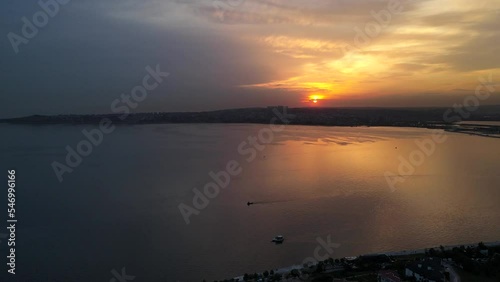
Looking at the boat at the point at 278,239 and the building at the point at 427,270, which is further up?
the building at the point at 427,270

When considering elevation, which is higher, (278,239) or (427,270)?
(427,270)

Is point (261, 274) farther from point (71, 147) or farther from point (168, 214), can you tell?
point (71, 147)

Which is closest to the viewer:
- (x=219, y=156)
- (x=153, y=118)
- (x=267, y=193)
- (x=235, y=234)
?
(x=235, y=234)

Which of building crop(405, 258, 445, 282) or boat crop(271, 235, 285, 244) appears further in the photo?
boat crop(271, 235, 285, 244)

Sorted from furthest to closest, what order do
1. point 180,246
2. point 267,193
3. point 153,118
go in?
point 153,118 → point 267,193 → point 180,246

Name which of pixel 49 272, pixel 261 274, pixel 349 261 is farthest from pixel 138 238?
pixel 349 261

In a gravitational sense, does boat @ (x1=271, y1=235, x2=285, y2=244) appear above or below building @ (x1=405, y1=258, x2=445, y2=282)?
below

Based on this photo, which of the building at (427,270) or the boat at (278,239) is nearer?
the building at (427,270)

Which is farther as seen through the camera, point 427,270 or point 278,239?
point 278,239
